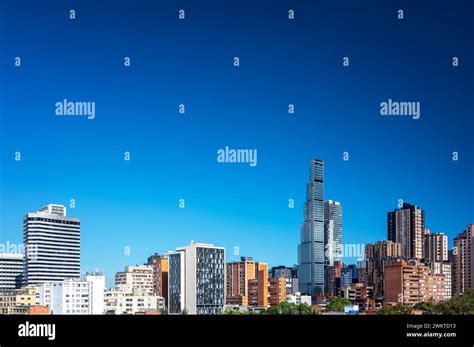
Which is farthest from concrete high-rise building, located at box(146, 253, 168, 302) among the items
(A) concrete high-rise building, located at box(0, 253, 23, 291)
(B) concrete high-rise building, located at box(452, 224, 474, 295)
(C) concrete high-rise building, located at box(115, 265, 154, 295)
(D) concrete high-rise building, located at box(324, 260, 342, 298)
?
(B) concrete high-rise building, located at box(452, 224, 474, 295)

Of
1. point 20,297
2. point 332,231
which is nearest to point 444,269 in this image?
point 332,231

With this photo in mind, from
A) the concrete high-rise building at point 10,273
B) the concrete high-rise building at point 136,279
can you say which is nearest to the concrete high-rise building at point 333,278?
the concrete high-rise building at point 136,279

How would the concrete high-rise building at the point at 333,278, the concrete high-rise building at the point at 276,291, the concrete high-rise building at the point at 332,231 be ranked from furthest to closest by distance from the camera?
1. the concrete high-rise building at the point at 333,278
2. the concrete high-rise building at the point at 332,231
3. the concrete high-rise building at the point at 276,291

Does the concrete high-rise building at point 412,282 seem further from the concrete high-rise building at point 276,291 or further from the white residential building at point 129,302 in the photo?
the white residential building at point 129,302
